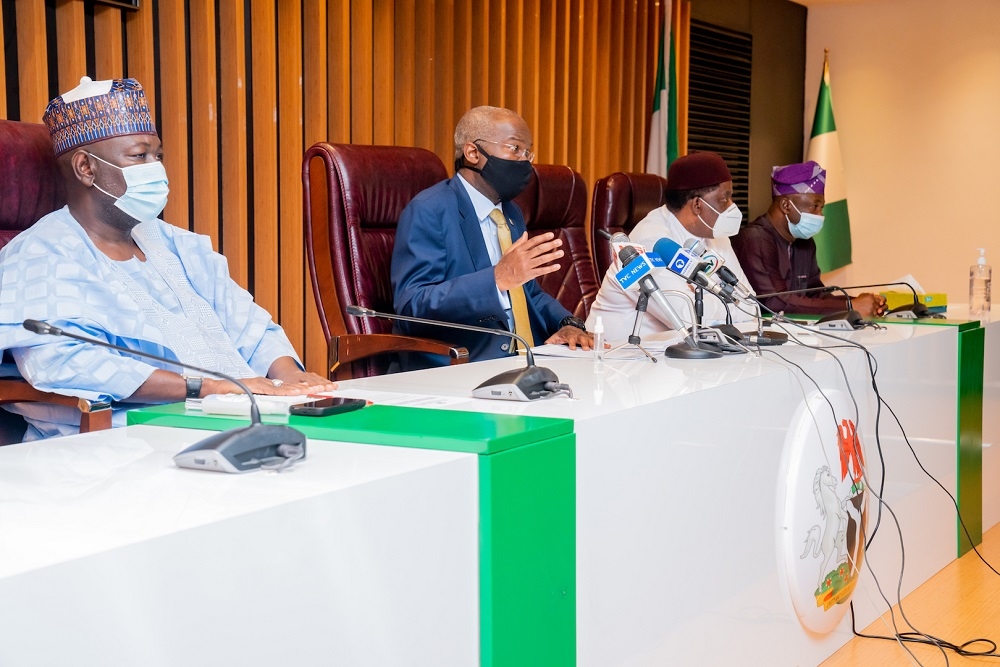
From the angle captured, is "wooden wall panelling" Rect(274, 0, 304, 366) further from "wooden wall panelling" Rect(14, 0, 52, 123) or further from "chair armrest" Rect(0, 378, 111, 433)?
"chair armrest" Rect(0, 378, 111, 433)

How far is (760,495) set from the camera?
173 centimetres

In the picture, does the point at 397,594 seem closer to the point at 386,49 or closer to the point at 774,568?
the point at 774,568

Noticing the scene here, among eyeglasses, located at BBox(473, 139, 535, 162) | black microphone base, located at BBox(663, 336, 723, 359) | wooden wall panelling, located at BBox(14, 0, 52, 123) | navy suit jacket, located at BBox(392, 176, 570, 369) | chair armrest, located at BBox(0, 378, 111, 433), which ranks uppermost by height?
wooden wall panelling, located at BBox(14, 0, 52, 123)

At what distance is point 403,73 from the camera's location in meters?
4.18

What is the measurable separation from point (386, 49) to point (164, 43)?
0.97 metres

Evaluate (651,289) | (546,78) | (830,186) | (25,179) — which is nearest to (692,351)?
(651,289)

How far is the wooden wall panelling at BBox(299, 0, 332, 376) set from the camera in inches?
150

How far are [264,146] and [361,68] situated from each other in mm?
568

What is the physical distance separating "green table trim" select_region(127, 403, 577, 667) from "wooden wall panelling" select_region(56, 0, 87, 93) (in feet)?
7.03

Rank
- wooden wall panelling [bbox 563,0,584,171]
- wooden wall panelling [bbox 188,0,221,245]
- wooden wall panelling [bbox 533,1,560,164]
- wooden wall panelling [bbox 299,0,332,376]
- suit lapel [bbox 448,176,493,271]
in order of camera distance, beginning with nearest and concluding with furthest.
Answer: suit lapel [bbox 448,176,493,271] < wooden wall panelling [bbox 188,0,221,245] < wooden wall panelling [bbox 299,0,332,376] < wooden wall panelling [bbox 533,1,560,164] < wooden wall panelling [bbox 563,0,584,171]

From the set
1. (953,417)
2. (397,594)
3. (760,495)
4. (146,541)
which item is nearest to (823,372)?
(760,495)

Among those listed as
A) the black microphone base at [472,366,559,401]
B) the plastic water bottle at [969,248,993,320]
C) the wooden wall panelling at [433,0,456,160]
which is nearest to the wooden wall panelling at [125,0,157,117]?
the wooden wall panelling at [433,0,456,160]

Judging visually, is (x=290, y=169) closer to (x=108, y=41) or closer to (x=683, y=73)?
(x=108, y=41)

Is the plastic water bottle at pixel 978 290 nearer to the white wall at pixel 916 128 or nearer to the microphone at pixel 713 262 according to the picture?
the microphone at pixel 713 262
